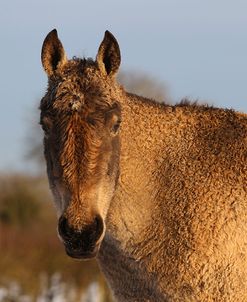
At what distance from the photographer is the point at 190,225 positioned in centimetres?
777

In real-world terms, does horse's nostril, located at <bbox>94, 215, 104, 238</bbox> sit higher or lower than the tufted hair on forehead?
lower

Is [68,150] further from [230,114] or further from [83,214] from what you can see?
[230,114]

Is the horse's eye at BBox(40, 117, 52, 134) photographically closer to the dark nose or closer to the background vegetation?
the dark nose

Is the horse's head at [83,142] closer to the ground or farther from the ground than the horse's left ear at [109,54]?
closer to the ground

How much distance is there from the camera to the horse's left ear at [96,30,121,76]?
7820 mm

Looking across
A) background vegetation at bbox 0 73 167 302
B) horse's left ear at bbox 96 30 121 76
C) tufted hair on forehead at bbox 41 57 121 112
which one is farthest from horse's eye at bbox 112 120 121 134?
background vegetation at bbox 0 73 167 302

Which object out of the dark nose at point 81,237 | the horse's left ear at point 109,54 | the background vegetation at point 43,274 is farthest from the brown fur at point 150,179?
the background vegetation at point 43,274

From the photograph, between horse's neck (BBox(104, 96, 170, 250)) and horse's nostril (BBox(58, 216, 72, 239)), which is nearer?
horse's nostril (BBox(58, 216, 72, 239))

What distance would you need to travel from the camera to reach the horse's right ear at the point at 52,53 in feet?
25.9

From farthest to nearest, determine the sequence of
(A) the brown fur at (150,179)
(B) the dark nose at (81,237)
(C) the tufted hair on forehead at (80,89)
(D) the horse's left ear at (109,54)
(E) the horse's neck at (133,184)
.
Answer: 1. (E) the horse's neck at (133,184)
2. (D) the horse's left ear at (109,54)
3. (C) the tufted hair on forehead at (80,89)
4. (A) the brown fur at (150,179)
5. (B) the dark nose at (81,237)

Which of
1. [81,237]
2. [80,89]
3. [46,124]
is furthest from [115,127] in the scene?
[81,237]

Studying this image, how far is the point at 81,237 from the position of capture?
22.8ft

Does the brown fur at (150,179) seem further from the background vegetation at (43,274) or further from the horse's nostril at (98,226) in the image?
the background vegetation at (43,274)

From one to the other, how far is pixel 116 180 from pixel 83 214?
684 mm
